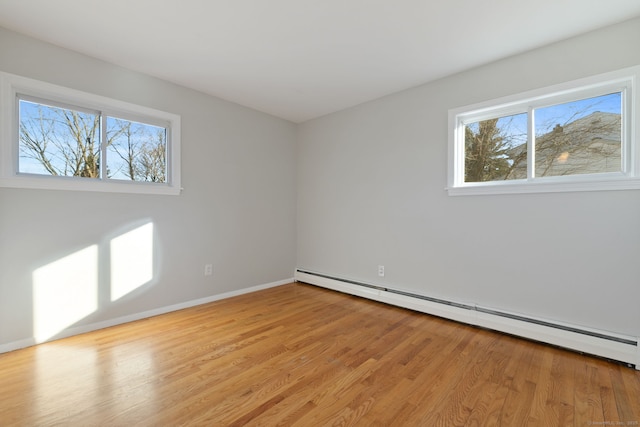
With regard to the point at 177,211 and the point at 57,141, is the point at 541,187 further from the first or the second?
the point at 57,141

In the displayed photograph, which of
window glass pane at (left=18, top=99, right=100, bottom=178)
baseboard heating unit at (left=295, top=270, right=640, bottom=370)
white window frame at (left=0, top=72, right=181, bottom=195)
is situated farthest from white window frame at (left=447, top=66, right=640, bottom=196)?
window glass pane at (left=18, top=99, right=100, bottom=178)

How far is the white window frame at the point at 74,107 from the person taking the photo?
7.13 feet

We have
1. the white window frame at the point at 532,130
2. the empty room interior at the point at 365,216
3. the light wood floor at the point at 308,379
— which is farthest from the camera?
the white window frame at the point at 532,130

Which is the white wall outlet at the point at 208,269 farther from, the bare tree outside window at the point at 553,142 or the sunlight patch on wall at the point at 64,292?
the bare tree outside window at the point at 553,142

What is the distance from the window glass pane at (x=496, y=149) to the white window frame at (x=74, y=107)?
322cm

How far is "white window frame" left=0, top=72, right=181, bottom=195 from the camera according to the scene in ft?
7.13

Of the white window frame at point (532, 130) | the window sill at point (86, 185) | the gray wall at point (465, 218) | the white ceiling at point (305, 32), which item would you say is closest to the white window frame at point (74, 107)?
the window sill at point (86, 185)

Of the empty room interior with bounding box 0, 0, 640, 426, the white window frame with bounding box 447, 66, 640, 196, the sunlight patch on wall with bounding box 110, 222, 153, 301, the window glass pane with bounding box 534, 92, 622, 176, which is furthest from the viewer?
the sunlight patch on wall with bounding box 110, 222, 153, 301

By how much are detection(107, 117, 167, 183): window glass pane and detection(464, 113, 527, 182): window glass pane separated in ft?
11.0

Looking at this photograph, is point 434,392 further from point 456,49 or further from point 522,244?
point 456,49

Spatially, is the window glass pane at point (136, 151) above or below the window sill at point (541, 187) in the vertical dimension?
above

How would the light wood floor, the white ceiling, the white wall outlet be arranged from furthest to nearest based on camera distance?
the white wall outlet
the white ceiling
the light wood floor

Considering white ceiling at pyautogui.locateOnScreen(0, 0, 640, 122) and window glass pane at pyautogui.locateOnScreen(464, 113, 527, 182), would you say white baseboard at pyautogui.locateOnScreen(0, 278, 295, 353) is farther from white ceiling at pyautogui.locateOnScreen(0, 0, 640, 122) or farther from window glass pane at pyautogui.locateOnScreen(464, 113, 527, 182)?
window glass pane at pyautogui.locateOnScreen(464, 113, 527, 182)

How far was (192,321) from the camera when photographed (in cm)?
277
